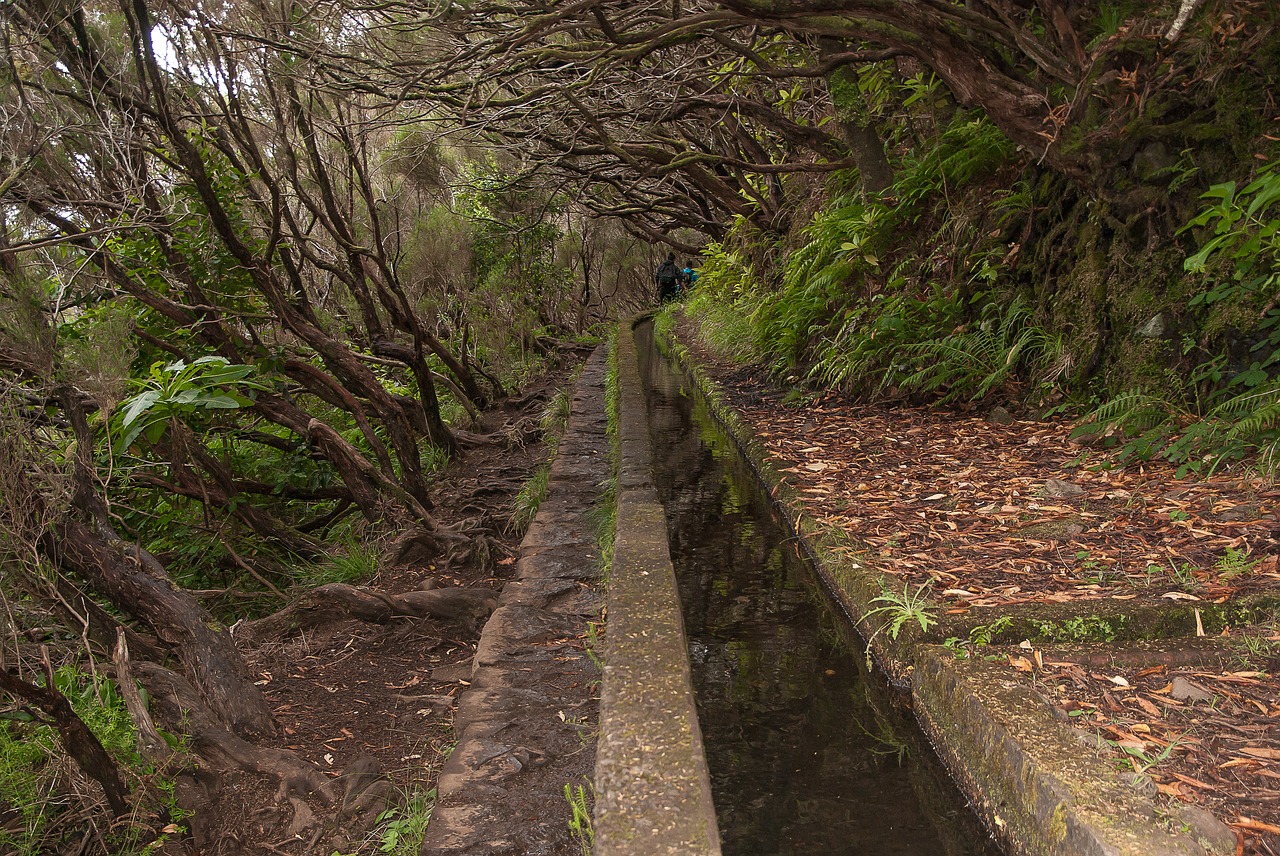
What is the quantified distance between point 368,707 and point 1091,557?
9.23 feet

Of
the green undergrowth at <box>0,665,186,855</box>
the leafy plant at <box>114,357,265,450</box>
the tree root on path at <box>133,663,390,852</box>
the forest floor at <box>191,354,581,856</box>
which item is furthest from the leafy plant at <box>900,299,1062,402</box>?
the green undergrowth at <box>0,665,186,855</box>

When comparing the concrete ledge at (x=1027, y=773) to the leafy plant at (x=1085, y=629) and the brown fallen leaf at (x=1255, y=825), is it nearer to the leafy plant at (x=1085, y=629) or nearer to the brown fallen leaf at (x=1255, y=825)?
the brown fallen leaf at (x=1255, y=825)

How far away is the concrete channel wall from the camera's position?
6.13ft

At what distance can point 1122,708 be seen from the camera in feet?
7.41

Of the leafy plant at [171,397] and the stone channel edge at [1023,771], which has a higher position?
the leafy plant at [171,397]

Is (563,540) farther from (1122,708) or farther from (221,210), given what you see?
(1122,708)

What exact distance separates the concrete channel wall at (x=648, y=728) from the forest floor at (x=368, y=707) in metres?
0.65

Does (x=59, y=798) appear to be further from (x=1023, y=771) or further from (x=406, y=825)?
(x=1023, y=771)

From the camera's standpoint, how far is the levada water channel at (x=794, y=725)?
229 cm

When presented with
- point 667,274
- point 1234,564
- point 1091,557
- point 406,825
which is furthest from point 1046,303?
point 667,274

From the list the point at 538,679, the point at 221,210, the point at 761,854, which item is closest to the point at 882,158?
the point at 221,210

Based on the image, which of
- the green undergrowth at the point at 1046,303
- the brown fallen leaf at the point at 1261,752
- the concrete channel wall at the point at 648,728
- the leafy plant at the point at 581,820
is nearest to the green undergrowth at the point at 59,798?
the leafy plant at the point at 581,820

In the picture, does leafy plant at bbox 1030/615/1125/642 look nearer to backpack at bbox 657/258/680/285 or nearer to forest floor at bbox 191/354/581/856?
forest floor at bbox 191/354/581/856

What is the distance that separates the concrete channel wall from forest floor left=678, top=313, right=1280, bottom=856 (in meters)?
0.90
